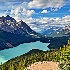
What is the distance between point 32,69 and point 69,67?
565 cm

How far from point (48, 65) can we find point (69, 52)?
1225 centimetres

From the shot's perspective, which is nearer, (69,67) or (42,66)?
(69,67)

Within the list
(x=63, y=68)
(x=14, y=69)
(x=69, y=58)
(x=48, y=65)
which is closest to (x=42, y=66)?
(x=48, y=65)

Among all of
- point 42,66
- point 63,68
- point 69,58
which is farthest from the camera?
point 69,58

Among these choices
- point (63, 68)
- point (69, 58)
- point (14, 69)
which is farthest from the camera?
point (14, 69)

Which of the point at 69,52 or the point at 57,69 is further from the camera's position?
the point at 69,52

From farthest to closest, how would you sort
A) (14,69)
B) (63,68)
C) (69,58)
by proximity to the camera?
(14,69) < (69,58) < (63,68)

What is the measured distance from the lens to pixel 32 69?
3706cm

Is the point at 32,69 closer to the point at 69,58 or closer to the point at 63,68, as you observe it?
the point at 63,68

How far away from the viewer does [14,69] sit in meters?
142

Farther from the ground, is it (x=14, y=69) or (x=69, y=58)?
(x=69, y=58)

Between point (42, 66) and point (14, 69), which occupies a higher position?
point (42, 66)

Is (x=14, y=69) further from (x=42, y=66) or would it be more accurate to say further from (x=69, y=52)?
(x=42, y=66)

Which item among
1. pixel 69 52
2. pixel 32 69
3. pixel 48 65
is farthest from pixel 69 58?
pixel 32 69
